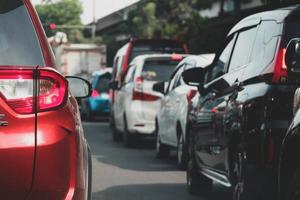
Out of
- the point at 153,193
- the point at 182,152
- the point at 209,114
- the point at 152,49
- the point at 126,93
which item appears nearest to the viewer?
the point at 209,114

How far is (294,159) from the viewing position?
5410 millimetres

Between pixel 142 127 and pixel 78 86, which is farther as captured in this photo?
pixel 142 127

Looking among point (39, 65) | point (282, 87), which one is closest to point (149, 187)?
point (282, 87)

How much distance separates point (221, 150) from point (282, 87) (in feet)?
5.62

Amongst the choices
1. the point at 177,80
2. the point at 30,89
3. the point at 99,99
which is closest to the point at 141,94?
the point at 177,80

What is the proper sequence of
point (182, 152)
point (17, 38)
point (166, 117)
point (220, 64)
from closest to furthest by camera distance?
point (17, 38), point (220, 64), point (182, 152), point (166, 117)

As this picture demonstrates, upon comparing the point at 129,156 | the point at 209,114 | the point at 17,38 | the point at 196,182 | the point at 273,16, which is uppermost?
the point at 273,16

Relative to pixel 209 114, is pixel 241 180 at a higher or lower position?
lower

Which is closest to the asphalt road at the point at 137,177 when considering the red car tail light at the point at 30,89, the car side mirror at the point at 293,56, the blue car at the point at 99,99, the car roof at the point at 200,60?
the car roof at the point at 200,60

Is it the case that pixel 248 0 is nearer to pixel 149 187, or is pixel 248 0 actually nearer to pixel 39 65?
pixel 149 187

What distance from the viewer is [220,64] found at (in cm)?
922

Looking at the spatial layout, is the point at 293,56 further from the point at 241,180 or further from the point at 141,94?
the point at 141,94

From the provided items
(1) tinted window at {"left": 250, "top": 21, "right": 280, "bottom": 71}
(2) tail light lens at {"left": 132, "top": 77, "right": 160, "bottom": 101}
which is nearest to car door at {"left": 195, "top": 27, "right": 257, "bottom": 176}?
(1) tinted window at {"left": 250, "top": 21, "right": 280, "bottom": 71}

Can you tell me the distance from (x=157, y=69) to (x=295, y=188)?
11947 mm
